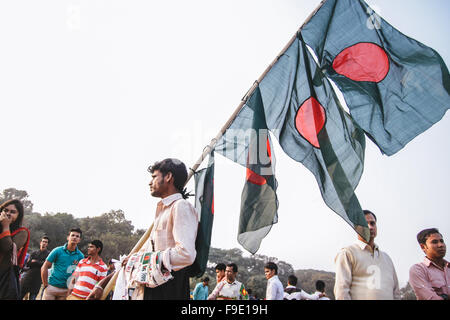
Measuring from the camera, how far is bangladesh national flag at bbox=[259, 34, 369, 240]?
370 cm

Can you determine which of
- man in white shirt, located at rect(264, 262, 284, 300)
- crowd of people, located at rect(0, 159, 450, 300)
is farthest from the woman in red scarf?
man in white shirt, located at rect(264, 262, 284, 300)

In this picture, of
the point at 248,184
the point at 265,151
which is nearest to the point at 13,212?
the point at 248,184

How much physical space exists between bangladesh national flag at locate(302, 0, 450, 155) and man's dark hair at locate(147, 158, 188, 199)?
2.19 meters

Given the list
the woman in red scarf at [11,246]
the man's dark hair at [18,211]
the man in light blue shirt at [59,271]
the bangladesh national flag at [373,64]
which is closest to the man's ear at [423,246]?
the bangladesh national flag at [373,64]

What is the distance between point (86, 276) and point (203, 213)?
10.9ft

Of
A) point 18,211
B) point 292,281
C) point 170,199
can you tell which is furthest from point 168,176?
point 292,281

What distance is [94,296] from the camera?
277 cm

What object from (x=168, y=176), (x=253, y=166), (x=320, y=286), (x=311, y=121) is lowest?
(x=320, y=286)

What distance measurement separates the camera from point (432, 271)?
4.11 metres

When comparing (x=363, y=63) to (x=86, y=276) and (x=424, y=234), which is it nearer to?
(x=424, y=234)

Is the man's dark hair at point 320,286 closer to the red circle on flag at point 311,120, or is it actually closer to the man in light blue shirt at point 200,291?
the man in light blue shirt at point 200,291

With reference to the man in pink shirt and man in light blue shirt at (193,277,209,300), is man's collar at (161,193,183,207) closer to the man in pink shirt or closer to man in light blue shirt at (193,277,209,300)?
the man in pink shirt

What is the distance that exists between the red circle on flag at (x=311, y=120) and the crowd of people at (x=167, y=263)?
1.24 metres

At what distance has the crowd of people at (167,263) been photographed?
2.54m
